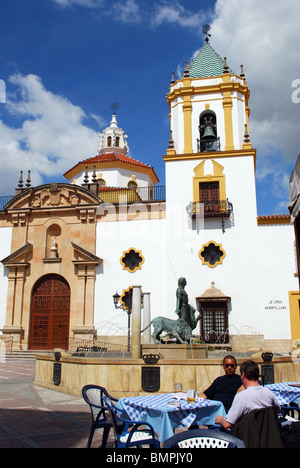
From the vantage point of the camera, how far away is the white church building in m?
20.0

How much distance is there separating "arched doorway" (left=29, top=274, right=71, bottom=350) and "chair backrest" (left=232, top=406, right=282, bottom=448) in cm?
1914

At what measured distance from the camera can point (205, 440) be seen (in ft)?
9.43

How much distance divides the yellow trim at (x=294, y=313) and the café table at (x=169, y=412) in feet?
52.7

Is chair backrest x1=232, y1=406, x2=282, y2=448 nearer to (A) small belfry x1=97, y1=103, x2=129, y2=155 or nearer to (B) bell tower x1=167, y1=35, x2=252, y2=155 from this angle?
(B) bell tower x1=167, y1=35, x2=252, y2=155

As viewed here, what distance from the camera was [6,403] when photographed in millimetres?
8328

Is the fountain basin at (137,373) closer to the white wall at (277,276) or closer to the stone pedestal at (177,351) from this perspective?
the stone pedestal at (177,351)

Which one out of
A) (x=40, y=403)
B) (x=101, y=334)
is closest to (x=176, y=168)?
(x=101, y=334)

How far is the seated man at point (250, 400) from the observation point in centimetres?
385

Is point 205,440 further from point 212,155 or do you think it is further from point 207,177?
point 212,155

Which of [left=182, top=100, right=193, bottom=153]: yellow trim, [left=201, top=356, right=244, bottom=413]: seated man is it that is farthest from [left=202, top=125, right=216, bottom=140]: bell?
[left=201, top=356, right=244, bottom=413]: seated man

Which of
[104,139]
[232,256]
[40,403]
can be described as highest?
[104,139]
